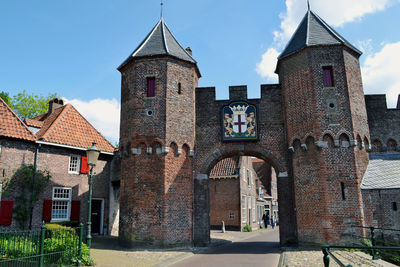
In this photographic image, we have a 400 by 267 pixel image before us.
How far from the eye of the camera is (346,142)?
45.2 ft

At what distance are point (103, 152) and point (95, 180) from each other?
6.13 feet

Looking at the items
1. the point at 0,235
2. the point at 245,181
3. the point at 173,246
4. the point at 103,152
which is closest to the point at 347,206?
the point at 173,246

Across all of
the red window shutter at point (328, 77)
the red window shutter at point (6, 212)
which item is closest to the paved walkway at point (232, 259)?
the red window shutter at point (328, 77)

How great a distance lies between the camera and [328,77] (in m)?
14.7

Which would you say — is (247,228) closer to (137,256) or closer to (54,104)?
(137,256)

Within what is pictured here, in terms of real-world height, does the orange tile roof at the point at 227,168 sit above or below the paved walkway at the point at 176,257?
above

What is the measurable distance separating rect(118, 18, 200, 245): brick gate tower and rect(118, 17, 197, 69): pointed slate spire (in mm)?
55

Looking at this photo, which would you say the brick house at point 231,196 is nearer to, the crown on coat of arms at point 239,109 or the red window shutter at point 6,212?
the crown on coat of arms at point 239,109

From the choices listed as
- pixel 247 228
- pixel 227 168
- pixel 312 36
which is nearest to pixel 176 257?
pixel 312 36

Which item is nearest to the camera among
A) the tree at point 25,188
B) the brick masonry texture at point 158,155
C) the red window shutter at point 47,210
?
the brick masonry texture at point 158,155

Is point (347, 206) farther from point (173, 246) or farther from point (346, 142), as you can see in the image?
point (173, 246)

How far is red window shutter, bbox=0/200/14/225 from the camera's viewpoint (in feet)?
48.3

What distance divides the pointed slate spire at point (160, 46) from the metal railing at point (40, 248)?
31.6 ft

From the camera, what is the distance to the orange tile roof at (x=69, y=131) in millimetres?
17828
